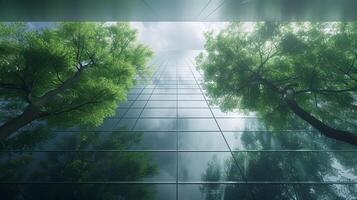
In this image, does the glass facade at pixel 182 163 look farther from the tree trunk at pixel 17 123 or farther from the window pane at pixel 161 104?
the window pane at pixel 161 104

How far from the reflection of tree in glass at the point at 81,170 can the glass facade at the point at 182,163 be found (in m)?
0.04

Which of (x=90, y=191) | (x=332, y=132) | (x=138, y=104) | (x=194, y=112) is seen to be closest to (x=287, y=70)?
(x=332, y=132)

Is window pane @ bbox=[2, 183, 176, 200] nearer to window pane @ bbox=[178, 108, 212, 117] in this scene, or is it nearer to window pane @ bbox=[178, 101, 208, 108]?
window pane @ bbox=[178, 108, 212, 117]

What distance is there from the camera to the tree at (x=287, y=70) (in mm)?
11156

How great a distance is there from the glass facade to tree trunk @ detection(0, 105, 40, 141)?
1.58 metres

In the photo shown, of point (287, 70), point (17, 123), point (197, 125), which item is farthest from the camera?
point (287, 70)

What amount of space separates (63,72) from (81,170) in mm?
4826

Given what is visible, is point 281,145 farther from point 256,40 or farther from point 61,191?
point 61,191

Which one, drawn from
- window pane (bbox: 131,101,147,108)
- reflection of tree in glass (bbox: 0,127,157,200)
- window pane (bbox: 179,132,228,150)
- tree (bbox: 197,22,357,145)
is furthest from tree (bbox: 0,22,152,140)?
tree (bbox: 197,22,357,145)

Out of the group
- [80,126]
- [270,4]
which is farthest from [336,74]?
[80,126]

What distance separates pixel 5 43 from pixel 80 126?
5.32 m

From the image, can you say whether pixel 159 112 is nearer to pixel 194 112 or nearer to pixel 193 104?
pixel 194 112

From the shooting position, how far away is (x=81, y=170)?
8508 millimetres

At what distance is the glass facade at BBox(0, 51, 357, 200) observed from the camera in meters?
7.49
